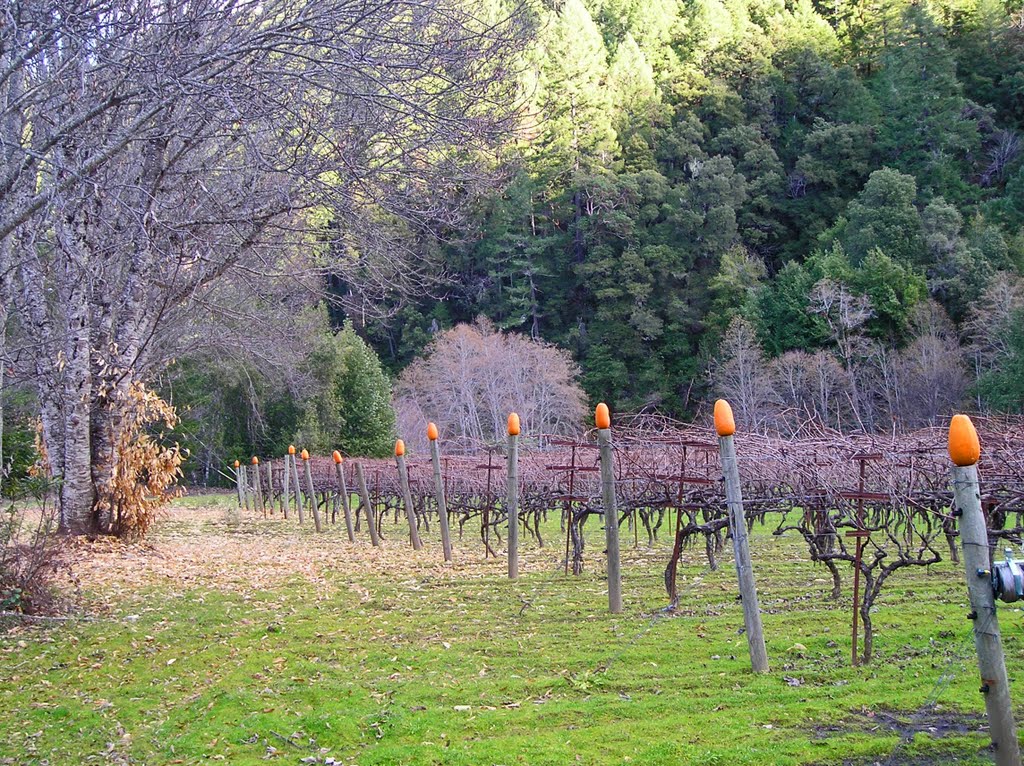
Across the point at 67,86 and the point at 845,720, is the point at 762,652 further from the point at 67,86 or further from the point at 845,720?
the point at 67,86

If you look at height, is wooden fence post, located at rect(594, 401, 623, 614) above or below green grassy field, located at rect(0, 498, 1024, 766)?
above

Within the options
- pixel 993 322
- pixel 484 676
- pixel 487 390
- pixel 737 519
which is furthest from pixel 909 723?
pixel 487 390

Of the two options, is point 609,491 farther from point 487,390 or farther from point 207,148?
point 487,390

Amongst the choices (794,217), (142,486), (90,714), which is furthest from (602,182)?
(90,714)

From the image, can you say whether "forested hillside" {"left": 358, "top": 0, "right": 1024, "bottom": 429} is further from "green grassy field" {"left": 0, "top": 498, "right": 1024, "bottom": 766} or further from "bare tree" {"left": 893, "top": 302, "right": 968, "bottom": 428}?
"green grassy field" {"left": 0, "top": 498, "right": 1024, "bottom": 766}

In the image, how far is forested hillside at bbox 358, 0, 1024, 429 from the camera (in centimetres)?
3725

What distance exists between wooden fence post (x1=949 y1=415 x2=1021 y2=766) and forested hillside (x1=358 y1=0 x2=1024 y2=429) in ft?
105

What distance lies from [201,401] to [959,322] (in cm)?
2870

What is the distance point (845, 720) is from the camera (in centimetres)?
452

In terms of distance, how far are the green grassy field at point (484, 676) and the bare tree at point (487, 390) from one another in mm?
30204

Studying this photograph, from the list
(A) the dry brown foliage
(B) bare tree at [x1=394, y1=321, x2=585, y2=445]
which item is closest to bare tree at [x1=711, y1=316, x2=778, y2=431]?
(B) bare tree at [x1=394, y1=321, x2=585, y2=445]

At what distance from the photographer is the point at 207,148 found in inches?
408

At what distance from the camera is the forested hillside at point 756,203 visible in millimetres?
37250

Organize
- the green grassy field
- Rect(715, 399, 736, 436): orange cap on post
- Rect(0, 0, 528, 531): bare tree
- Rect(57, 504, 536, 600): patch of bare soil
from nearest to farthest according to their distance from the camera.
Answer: the green grassy field
Rect(715, 399, 736, 436): orange cap on post
Rect(0, 0, 528, 531): bare tree
Rect(57, 504, 536, 600): patch of bare soil
